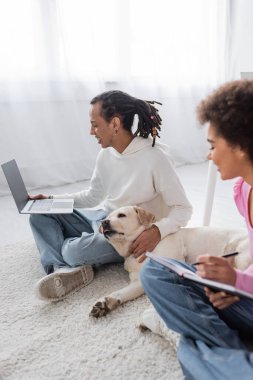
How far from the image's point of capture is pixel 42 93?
2408 mm

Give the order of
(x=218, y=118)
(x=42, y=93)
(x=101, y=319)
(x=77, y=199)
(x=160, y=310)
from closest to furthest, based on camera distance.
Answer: (x=218, y=118)
(x=160, y=310)
(x=101, y=319)
(x=77, y=199)
(x=42, y=93)

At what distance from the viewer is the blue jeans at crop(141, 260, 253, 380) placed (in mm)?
725

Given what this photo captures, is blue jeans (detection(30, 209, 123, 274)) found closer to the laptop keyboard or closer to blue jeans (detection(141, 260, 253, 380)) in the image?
the laptop keyboard

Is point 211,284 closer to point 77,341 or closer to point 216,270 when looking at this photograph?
point 216,270

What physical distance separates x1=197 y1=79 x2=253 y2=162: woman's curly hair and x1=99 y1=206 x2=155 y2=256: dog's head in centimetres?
49

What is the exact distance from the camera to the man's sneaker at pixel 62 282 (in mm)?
1109

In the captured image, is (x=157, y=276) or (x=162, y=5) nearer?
(x=157, y=276)

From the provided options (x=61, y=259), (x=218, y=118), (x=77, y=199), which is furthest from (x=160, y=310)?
(x=77, y=199)

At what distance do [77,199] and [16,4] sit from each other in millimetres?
1424

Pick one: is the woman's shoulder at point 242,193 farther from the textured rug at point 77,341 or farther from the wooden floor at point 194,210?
the wooden floor at point 194,210

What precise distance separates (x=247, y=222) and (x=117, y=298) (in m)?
0.46

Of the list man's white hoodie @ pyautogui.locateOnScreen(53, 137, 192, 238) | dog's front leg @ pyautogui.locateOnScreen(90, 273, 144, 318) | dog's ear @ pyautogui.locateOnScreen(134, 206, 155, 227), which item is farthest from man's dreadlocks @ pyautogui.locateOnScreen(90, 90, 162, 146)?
dog's front leg @ pyautogui.locateOnScreen(90, 273, 144, 318)

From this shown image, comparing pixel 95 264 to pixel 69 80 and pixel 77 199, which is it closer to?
pixel 77 199

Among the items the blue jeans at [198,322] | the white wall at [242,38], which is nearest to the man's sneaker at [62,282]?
the blue jeans at [198,322]
